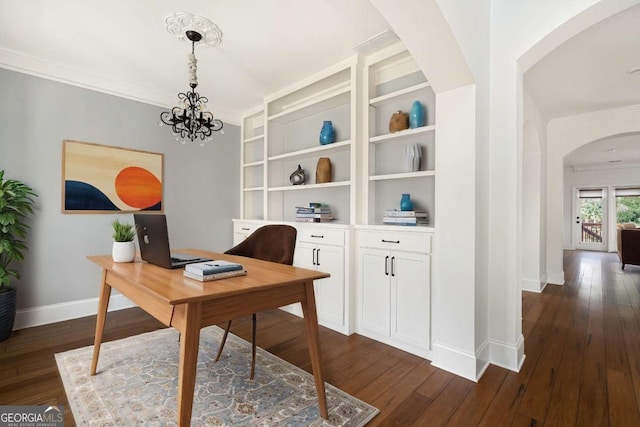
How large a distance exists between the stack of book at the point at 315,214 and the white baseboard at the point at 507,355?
6.06 feet

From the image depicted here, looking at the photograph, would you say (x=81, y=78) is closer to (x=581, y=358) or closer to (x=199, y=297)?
(x=199, y=297)

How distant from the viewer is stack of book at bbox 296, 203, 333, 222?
3285 millimetres

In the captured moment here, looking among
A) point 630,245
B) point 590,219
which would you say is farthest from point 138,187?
point 590,219

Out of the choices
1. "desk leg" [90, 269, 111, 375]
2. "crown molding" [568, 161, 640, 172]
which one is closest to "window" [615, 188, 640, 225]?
"crown molding" [568, 161, 640, 172]

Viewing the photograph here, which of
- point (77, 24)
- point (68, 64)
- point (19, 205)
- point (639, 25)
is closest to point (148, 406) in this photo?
point (19, 205)

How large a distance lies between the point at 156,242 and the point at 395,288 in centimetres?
178

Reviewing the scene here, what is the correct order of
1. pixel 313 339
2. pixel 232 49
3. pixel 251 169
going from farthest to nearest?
pixel 251 169, pixel 232 49, pixel 313 339

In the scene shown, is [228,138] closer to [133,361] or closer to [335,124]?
[335,124]

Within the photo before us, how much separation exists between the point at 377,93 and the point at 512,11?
119 centimetres

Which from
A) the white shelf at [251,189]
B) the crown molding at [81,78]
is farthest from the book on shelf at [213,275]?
the crown molding at [81,78]

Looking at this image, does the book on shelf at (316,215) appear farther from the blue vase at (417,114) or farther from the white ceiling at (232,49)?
the white ceiling at (232,49)

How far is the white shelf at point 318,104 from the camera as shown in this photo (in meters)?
3.12

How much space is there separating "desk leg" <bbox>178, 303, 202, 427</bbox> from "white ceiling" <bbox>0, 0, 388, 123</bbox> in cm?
208

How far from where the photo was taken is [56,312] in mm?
3045
